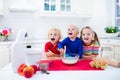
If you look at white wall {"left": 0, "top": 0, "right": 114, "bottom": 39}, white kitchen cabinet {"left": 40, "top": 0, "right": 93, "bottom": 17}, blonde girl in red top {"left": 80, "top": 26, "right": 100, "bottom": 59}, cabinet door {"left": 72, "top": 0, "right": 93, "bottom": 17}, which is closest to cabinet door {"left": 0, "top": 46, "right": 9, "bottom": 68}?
white wall {"left": 0, "top": 0, "right": 114, "bottom": 39}

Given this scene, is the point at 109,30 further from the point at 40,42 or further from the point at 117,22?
the point at 40,42

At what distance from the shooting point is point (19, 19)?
437 cm

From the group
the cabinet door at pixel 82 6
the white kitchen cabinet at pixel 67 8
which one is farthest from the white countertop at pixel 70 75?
the cabinet door at pixel 82 6

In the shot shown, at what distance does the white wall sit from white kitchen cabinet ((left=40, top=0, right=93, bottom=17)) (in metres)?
0.15

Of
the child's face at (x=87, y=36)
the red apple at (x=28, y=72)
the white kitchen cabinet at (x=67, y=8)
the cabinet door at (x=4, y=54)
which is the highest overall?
the white kitchen cabinet at (x=67, y=8)

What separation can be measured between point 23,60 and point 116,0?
139 inches

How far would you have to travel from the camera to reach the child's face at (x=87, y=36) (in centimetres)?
197

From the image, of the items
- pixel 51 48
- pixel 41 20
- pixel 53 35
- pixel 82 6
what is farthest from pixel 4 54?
pixel 82 6

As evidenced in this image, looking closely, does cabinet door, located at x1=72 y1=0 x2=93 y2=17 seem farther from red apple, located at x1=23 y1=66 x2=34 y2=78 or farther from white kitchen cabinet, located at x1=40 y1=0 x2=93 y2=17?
red apple, located at x1=23 y1=66 x2=34 y2=78

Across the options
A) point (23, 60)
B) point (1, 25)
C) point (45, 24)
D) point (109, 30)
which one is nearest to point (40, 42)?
point (45, 24)

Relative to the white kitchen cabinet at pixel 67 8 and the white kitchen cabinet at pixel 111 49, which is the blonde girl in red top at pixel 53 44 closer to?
the white kitchen cabinet at pixel 111 49

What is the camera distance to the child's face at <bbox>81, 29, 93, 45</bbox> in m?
1.97

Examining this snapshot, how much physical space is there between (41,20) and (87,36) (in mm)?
2597

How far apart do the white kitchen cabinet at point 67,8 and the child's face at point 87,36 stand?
2.36m
